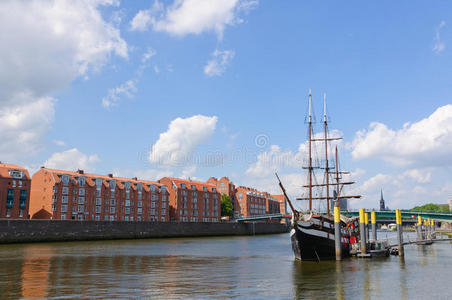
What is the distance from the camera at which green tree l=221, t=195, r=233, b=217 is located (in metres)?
181

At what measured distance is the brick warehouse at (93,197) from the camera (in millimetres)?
110312

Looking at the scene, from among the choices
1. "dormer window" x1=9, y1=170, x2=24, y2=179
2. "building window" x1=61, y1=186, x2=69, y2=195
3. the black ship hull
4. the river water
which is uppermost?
"dormer window" x1=9, y1=170, x2=24, y2=179

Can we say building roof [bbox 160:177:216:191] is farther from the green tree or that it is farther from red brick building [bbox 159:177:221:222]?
the green tree

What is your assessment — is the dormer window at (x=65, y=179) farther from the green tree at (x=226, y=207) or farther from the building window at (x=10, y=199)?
the green tree at (x=226, y=207)

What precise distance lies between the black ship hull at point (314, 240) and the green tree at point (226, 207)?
135m

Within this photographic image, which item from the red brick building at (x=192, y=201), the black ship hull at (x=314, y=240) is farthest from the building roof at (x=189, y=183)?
the black ship hull at (x=314, y=240)

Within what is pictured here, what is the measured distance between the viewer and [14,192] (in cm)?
10706

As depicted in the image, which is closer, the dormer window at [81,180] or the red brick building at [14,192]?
the red brick building at [14,192]

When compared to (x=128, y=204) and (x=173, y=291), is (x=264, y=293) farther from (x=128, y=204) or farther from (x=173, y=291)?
(x=128, y=204)

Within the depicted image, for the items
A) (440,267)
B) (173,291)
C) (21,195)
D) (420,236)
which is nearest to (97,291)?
(173,291)

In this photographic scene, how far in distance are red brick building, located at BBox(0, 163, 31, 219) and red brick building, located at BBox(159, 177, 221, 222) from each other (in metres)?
52.7

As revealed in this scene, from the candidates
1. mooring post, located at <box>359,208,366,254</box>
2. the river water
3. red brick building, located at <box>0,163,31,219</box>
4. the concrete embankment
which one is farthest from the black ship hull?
red brick building, located at <box>0,163,31,219</box>

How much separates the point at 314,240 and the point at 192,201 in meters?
115

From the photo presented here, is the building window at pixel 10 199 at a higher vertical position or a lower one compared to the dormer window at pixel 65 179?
lower
